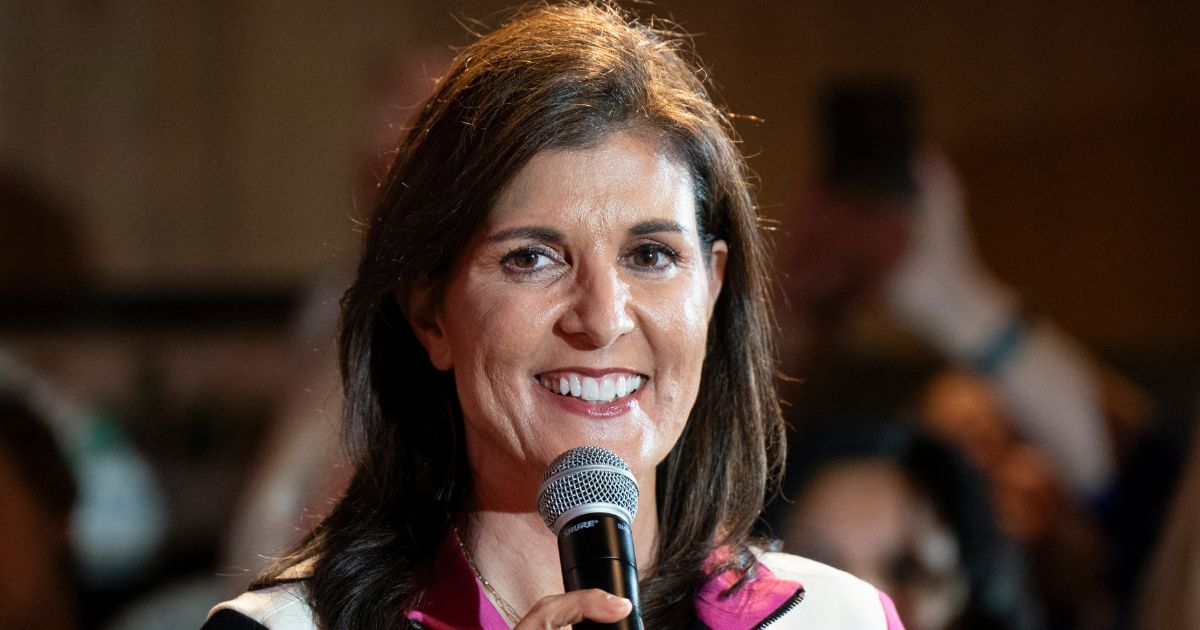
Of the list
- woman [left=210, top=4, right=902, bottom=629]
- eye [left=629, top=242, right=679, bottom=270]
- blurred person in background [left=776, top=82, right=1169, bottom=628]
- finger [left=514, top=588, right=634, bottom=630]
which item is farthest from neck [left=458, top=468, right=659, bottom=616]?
blurred person in background [left=776, top=82, right=1169, bottom=628]

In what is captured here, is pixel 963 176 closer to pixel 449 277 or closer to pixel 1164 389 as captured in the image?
pixel 1164 389

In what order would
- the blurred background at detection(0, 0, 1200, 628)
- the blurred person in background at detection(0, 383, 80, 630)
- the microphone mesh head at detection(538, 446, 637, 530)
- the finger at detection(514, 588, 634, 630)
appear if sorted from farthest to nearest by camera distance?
the blurred background at detection(0, 0, 1200, 628)
the blurred person in background at detection(0, 383, 80, 630)
the microphone mesh head at detection(538, 446, 637, 530)
the finger at detection(514, 588, 634, 630)

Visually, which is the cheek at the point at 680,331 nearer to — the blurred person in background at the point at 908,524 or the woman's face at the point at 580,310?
the woman's face at the point at 580,310

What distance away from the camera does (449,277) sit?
1.57m

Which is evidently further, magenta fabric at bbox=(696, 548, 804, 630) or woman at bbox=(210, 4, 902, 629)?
magenta fabric at bbox=(696, 548, 804, 630)

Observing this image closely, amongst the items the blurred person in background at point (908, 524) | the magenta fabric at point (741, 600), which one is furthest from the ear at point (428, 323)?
the blurred person in background at point (908, 524)


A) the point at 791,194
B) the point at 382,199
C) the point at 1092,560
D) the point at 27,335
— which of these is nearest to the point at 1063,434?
the point at 1092,560

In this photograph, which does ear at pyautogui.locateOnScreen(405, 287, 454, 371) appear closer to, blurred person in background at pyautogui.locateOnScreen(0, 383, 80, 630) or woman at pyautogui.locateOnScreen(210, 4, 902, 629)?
woman at pyautogui.locateOnScreen(210, 4, 902, 629)

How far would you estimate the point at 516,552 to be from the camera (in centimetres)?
161

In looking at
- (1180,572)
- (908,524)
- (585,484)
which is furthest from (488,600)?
(908,524)

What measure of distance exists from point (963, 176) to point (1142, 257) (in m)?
0.68

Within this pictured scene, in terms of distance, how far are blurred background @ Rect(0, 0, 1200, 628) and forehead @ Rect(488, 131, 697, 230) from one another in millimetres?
2355

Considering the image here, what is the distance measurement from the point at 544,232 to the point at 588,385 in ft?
0.51

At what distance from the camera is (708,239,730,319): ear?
1.68 m
